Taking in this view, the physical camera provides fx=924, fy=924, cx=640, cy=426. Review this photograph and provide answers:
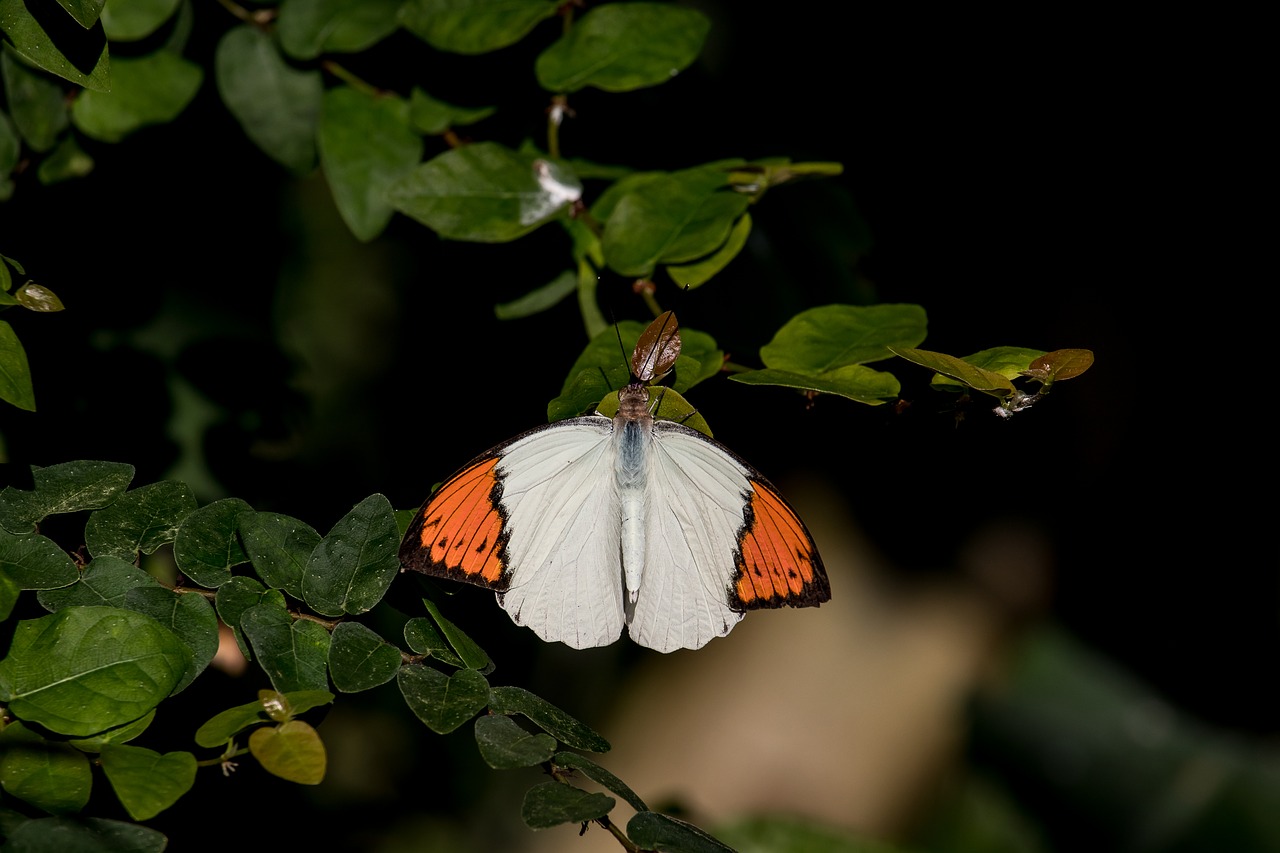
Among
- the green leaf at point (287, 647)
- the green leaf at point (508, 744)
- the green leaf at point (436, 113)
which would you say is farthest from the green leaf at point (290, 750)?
the green leaf at point (436, 113)

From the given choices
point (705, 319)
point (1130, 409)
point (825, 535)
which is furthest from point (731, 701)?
point (705, 319)

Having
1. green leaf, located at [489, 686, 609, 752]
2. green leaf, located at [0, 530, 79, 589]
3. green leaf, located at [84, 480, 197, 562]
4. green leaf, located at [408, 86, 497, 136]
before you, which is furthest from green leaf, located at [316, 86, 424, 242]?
green leaf, located at [489, 686, 609, 752]

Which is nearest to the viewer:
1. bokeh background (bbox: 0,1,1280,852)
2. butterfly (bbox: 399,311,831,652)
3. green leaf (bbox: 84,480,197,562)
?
green leaf (bbox: 84,480,197,562)

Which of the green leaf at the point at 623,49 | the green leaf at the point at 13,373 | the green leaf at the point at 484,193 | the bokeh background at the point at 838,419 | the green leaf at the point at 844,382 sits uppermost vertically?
the green leaf at the point at 623,49

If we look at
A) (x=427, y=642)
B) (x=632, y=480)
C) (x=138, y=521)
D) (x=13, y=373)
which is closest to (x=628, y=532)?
(x=632, y=480)

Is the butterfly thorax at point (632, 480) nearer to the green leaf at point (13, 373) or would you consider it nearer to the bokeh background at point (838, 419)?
the bokeh background at point (838, 419)

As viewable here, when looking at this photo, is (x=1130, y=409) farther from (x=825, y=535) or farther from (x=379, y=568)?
(x=379, y=568)

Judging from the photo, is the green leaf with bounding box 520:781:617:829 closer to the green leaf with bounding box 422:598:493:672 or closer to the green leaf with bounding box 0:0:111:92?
the green leaf with bounding box 422:598:493:672
